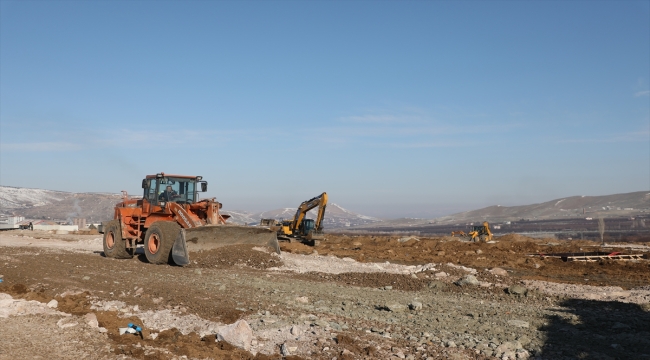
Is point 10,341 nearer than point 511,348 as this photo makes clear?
Yes

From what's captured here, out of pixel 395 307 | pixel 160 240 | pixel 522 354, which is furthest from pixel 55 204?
pixel 522 354

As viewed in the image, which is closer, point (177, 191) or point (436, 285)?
point (436, 285)

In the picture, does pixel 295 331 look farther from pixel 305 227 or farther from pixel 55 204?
pixel 55 204

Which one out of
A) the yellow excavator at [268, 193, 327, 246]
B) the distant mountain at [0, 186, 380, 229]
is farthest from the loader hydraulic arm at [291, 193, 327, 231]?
the distant mountain at [0, 186, 380, 229]

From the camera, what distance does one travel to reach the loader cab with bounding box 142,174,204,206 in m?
17.1

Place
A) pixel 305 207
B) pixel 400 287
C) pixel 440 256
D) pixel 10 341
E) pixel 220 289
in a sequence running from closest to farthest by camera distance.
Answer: pixel 10 341 → pixel 220 289 → pixel 400 287 → pixel 440 256 → pixel 305 207

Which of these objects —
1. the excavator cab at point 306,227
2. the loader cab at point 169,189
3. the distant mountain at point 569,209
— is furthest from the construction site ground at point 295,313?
the distant mountain at point 569,209

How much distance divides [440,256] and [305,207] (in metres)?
7.48

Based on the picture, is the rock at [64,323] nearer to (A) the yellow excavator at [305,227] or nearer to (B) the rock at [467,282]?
(B) the rock at [467,282]

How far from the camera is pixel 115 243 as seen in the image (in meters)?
17.7

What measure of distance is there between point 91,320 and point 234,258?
27.3 ft

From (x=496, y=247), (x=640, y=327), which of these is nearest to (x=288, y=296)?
(x=640, y=327)

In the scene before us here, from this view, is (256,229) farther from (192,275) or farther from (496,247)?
(496,247)

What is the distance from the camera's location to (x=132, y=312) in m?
8.70
